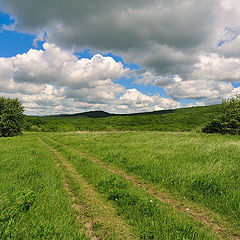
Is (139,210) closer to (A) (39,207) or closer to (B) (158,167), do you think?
(A) (39,207)

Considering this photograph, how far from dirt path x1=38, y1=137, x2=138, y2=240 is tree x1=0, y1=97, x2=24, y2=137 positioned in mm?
40032

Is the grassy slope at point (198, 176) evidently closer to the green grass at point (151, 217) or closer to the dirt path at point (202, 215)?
the dirt path at point (202, 215)

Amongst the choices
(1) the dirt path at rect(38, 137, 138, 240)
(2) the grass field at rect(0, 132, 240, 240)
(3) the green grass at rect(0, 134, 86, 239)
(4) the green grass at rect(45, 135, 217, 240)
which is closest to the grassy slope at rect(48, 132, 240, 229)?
(2) the grass field at rect(0, 132, 240, 240)

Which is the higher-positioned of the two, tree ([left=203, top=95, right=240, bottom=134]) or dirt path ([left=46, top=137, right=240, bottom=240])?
tree ([left=203, top=95, right=240, bottom=134])

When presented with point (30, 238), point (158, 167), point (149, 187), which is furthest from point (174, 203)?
point (30, 238)

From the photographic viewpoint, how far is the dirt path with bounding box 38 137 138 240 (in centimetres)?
381

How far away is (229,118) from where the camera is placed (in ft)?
108

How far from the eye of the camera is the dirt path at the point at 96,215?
381 centimetres

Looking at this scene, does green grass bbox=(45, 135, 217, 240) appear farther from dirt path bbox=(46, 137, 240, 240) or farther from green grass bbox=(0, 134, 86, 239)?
green grass bbox=(0, 134, 86, 239)

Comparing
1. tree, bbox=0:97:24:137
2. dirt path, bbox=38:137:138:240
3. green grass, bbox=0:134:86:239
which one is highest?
tree, bbox=0:97:24:137

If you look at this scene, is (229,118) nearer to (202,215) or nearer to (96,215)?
(202,215)

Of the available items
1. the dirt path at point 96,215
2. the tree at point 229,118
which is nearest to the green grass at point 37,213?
the dirt path at point 96,215

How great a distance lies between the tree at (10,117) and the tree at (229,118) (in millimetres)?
51643

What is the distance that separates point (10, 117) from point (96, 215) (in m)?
44.0
